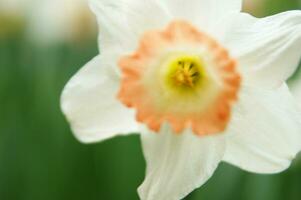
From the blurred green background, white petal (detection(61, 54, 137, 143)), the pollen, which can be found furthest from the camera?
the blurred green background

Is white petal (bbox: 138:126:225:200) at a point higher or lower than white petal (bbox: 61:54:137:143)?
lower

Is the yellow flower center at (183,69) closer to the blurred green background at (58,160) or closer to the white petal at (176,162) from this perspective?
the white petal at (176,162)

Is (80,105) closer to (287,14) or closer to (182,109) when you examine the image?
(182,109)

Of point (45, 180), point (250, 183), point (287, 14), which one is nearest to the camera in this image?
point (287, 14)

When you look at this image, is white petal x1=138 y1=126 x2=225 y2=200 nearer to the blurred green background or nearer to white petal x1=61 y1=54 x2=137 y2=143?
white petal x1=61 y1=54 x2=137 y2=143

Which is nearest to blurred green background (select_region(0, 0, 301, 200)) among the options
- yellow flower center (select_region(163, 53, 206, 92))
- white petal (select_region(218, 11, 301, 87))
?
yellow flower center (select_region(163, 53, 206, 92))

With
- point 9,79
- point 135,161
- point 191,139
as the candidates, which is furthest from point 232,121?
point 9,79
